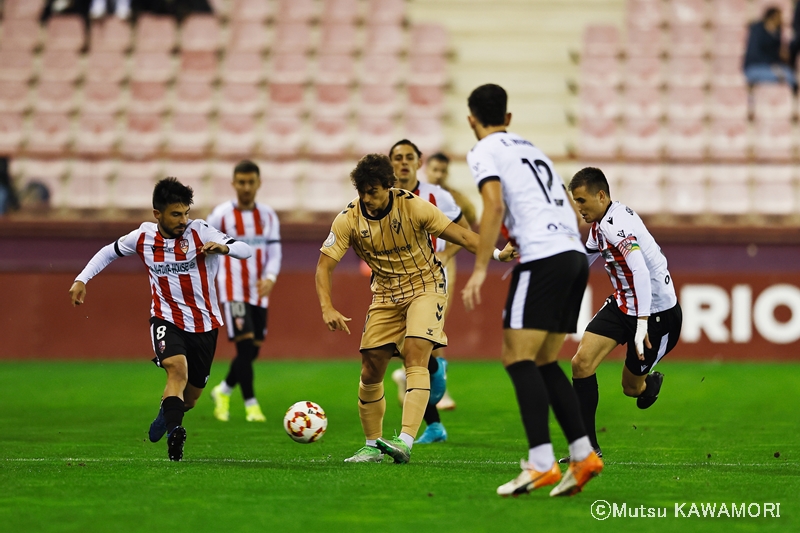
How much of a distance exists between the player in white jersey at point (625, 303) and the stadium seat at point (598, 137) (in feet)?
35.0

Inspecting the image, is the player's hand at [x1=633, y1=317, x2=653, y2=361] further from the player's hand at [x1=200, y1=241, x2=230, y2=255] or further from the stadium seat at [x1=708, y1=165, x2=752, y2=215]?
the stadium seat at [x1=708, y1=165, x2=752, y2=215]

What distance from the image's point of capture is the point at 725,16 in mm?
20500

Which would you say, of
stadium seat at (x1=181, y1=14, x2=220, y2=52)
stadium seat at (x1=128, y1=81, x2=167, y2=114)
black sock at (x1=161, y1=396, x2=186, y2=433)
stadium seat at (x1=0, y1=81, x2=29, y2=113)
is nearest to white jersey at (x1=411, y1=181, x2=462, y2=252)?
black sock at (x1=161, y1=396, x2=186, y2=433)

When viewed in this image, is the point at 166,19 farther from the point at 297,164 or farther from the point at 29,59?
the point at 297,164

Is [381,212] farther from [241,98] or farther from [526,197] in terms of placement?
[241,98]

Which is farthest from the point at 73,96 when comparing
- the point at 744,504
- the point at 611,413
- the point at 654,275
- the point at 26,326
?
the point at 744,504

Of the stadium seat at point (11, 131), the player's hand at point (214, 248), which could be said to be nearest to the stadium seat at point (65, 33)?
the stadium seat at point (11, 131)

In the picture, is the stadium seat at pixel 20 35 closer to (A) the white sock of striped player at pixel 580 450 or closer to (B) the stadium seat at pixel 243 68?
(B) the stadium seat at pixel 243 68

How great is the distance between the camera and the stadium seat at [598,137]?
1839cm

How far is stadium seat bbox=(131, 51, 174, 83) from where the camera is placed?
19641mm

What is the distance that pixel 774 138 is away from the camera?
59.3 feet

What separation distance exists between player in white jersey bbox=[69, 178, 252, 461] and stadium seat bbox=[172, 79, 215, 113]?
37.7 ft

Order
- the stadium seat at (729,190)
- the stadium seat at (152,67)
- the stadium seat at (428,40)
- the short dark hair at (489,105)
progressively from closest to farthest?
1. the short dark hair at (489,105)
2. the stadium seat at (729,190)
3. the stadium seat at (152,67)
4. the stadium seat at (428,40)

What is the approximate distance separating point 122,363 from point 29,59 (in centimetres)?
645
